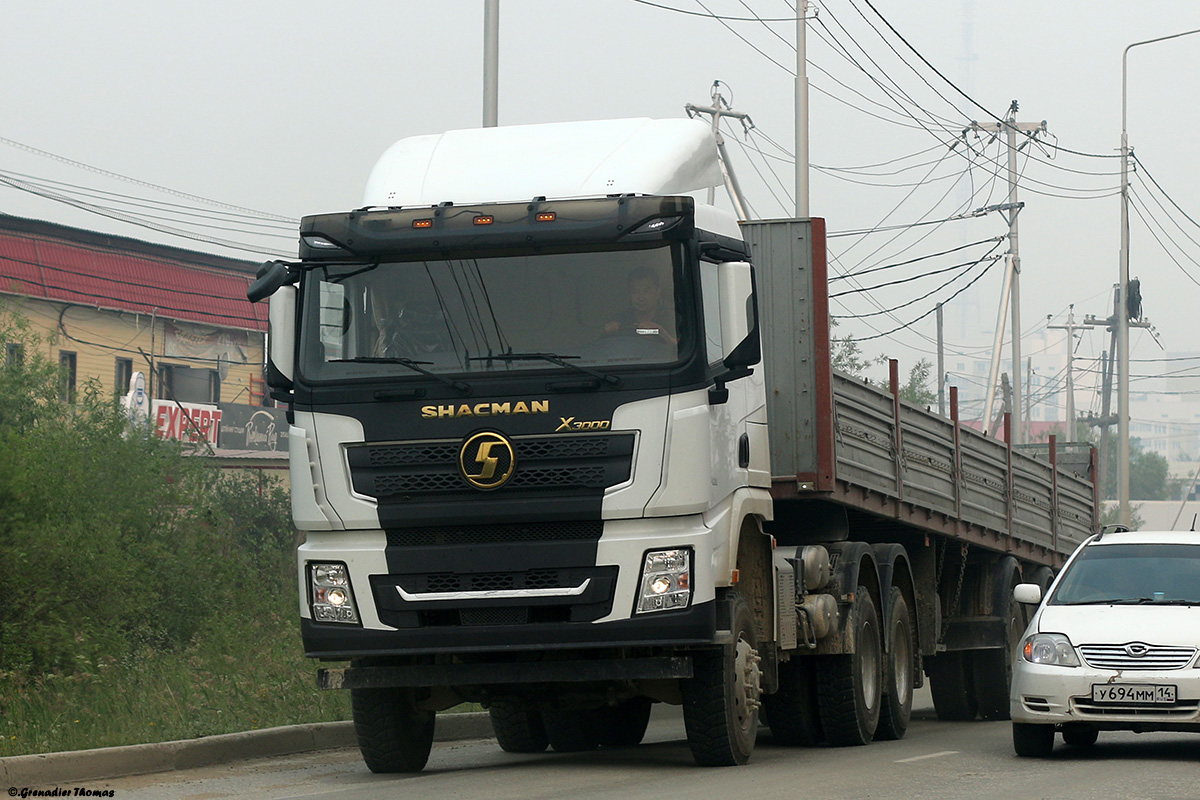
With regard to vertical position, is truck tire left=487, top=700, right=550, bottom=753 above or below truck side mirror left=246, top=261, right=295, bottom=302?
below

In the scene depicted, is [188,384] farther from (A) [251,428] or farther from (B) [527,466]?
(B) [527,466]

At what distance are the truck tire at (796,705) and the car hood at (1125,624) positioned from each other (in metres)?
2.00

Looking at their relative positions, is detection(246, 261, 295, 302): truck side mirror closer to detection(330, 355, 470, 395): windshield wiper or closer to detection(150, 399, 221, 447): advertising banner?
detection(330, 355, 470, 395): windshield wiper

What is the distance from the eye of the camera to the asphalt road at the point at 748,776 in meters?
8.96

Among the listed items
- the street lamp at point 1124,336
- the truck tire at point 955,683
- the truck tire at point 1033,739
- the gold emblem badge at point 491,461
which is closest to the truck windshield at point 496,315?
the gold emblem badge at point 491,461

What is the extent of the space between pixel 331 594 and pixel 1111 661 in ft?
16.3

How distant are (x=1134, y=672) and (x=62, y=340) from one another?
1488 inches

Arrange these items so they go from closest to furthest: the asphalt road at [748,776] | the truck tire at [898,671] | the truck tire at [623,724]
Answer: the asphalt road at [748,776], the truck tire at [623,724], the truck tire at [898,671]

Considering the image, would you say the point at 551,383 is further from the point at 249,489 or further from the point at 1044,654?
the point at 249,489

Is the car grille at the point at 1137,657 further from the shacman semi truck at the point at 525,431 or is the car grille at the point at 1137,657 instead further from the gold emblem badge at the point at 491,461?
the gold emblem badge at the point at 491,461

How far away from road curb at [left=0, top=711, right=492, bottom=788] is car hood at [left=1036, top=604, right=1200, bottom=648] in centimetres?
521

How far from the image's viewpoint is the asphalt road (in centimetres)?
896

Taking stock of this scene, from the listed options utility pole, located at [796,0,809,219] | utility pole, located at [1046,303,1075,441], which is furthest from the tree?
utility pole, located at [796,0,809,219]

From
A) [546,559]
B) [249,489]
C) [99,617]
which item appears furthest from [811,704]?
[249,489]
